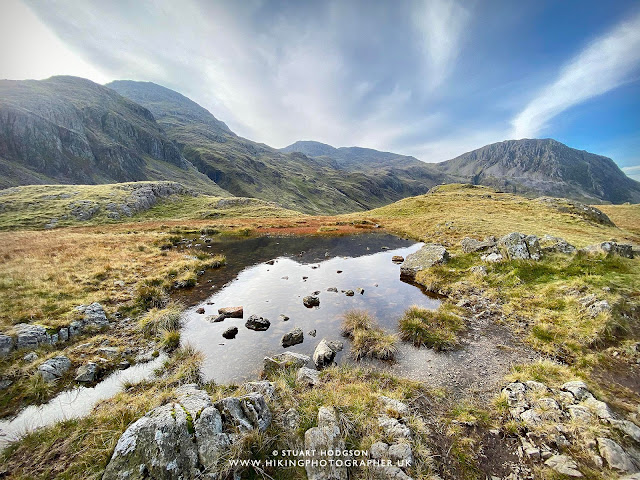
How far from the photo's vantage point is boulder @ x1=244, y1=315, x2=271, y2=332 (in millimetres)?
15906

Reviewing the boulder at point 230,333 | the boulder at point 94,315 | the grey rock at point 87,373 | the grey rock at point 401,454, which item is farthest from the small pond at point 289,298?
the grey rock at point 401,454

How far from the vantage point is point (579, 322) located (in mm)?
13203

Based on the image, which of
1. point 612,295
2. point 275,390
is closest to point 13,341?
point 275,390

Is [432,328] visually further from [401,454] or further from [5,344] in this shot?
[5,344]

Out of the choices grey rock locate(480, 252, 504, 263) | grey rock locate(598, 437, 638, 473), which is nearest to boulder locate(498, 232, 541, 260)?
grey rock locate(480, 252, 504, 263)

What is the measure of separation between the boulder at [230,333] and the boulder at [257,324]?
977 millimetres

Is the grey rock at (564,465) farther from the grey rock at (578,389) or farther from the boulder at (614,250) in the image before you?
the boulder at (614,250)

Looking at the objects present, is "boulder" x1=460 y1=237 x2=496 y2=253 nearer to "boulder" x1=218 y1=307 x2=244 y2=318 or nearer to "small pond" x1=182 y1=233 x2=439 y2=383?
"small pond" x1=182 y1=233 x2=439 y2=383

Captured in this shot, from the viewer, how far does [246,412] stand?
748 cm

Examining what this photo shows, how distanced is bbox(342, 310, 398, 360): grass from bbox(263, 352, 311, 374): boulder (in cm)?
274

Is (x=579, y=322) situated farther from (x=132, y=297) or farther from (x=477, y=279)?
(x=132, y=297)

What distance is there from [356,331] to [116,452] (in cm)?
1094

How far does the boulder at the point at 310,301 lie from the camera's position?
758 inches

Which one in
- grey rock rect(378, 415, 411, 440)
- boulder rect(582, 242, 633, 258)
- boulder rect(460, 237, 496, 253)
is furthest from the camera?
boulder rect(460, 237, 496, 253)
